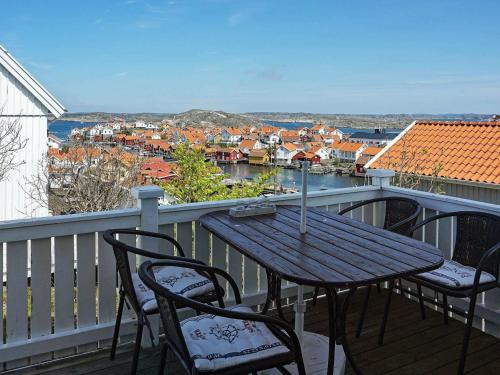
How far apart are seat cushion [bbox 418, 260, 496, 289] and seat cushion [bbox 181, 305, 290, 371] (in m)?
1.25

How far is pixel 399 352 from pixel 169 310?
1704 millimetres

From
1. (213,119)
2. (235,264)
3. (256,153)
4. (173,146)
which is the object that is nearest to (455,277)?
(235,264)

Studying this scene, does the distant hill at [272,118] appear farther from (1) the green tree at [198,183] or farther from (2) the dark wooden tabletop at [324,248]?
(2) the dark wooden tabletop at [324,248]

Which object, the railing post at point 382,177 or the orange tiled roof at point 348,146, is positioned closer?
the railing post at point 382,177

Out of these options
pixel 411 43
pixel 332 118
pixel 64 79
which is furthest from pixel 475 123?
pixel 64 79

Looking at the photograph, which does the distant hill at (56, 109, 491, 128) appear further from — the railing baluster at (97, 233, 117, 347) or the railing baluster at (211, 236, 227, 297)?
the railing baluster at (97, 233, 117, 347)

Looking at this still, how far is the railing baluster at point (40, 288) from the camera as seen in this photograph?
252cm

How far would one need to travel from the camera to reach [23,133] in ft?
28.9

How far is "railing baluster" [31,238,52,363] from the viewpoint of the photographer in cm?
252

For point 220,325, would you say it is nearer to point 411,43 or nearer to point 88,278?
point 88,278

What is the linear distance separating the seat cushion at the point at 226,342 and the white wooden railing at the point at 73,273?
0.96 meters

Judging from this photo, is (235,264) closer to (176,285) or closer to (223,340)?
(176,285)

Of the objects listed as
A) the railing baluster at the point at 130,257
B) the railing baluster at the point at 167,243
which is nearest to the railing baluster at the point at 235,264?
the railing baluster at the point at 167,243

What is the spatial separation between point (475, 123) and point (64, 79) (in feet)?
64.1
